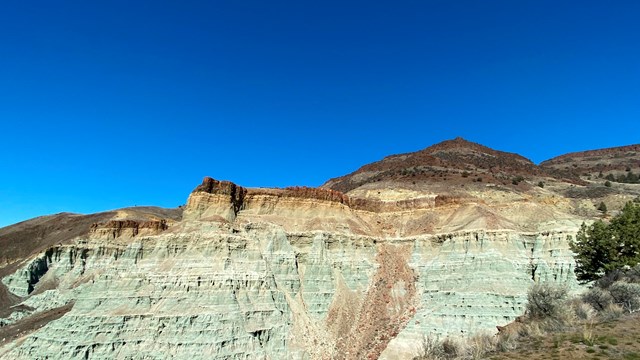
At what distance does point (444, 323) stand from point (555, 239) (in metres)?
14.7

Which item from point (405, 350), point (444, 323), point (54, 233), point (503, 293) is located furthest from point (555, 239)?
point (54, 233)

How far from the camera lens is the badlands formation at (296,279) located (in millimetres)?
37781

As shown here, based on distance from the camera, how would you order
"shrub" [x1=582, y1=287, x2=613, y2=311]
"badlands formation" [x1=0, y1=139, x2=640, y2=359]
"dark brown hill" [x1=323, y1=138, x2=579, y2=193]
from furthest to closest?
"dark brown hill" [x1=323, y1=138, x2=579, y2=193] < "badlands formation" [x1=0, y1=139, x2=640, y2=359] < "shrub" [x1=582, y1=287, x2=613, y2=311]

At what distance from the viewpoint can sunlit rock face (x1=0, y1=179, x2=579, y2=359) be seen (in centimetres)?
3762

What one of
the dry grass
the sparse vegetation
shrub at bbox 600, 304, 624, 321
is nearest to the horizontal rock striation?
the sparse vegetation

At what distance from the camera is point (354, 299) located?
46344 mm

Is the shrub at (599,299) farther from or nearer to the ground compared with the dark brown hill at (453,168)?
nearer to the ground

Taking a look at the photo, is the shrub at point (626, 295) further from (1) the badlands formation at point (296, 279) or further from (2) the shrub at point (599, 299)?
(1) the badlands formation at point (296, 279)

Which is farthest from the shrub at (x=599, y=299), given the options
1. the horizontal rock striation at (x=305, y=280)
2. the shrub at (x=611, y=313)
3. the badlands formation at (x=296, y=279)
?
the badlands formation at (x=296, y=279)

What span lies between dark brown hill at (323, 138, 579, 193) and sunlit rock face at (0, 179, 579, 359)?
27234 millimetres

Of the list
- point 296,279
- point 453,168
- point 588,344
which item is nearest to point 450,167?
point 453,168

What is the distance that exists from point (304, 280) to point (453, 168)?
54569 mm

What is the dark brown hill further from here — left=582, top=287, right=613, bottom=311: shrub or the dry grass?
the dry grass

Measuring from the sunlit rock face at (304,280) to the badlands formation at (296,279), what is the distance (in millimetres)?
132
